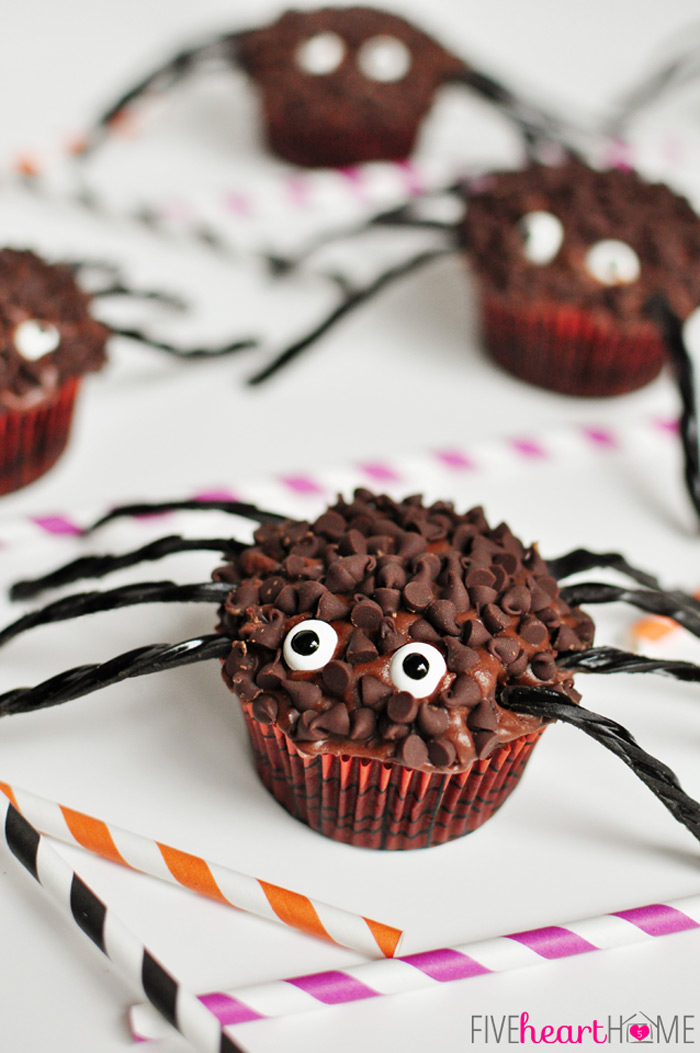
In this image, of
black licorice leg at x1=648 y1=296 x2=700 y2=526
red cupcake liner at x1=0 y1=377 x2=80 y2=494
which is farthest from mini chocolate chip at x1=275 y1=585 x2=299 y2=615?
black licorice leg at x1=648 y1=296 x2=700 y2=526

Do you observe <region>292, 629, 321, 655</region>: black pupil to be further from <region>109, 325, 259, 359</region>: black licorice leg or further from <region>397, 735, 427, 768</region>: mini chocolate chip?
<region>109, 325, 259, 359</region>: black licorice leg

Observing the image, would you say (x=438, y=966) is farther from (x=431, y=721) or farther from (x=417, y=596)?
(x=417, y=596)

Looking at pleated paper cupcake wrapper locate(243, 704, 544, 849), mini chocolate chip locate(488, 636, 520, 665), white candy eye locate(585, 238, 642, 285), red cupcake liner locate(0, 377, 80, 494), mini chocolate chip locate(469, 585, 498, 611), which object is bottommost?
pleated paper cupcake wrapper locate(243, 704, 544, 849)

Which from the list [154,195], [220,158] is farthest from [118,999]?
[220,158]

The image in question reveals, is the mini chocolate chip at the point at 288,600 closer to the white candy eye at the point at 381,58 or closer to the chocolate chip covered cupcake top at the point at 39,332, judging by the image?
the chocolate chip covered cupcake top at the point at 39,332

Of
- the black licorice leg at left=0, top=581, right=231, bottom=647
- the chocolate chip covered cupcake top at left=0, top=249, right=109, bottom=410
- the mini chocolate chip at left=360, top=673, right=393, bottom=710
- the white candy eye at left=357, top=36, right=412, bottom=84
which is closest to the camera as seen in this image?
the mini chocolate chip at left=360, top=673, right=393, bottom=710

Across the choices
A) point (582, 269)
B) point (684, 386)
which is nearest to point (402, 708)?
point (684, 386)

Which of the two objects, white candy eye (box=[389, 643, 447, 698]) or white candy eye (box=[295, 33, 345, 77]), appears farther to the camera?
white candy eye (box=[295, 33, 345, 77])
